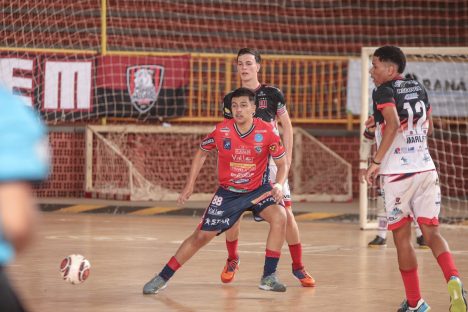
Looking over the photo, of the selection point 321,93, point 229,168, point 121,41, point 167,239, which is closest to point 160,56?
point 121,41

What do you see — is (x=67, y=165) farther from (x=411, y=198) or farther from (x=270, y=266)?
(x=411, y=198)

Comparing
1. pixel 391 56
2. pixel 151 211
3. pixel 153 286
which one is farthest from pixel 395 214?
pixel 151 211

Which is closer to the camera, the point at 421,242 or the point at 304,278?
the point at 304,278

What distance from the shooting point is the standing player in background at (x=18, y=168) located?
114 inches

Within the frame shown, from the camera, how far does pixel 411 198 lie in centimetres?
775

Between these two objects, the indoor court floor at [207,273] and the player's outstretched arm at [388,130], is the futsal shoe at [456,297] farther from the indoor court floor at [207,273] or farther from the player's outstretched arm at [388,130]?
the player's outstretched arm at [388,130]

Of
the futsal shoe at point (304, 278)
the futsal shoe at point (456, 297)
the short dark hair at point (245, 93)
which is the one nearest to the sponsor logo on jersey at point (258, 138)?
the short dark hair at point (245, 93)

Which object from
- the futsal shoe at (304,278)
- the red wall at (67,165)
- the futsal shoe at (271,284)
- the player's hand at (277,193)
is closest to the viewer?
the player's hand at (277,193)

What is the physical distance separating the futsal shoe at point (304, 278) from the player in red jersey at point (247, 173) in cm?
37

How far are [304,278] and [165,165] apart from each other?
11462 mm

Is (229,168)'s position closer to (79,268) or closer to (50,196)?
(79,268)

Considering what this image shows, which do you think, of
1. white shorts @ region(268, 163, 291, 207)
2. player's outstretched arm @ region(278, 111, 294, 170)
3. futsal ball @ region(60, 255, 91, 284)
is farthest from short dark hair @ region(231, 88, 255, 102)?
futsal ball @ region(60, 255, 91, 284)

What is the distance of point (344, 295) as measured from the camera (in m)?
8.63

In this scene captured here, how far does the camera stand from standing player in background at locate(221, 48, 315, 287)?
933cm
